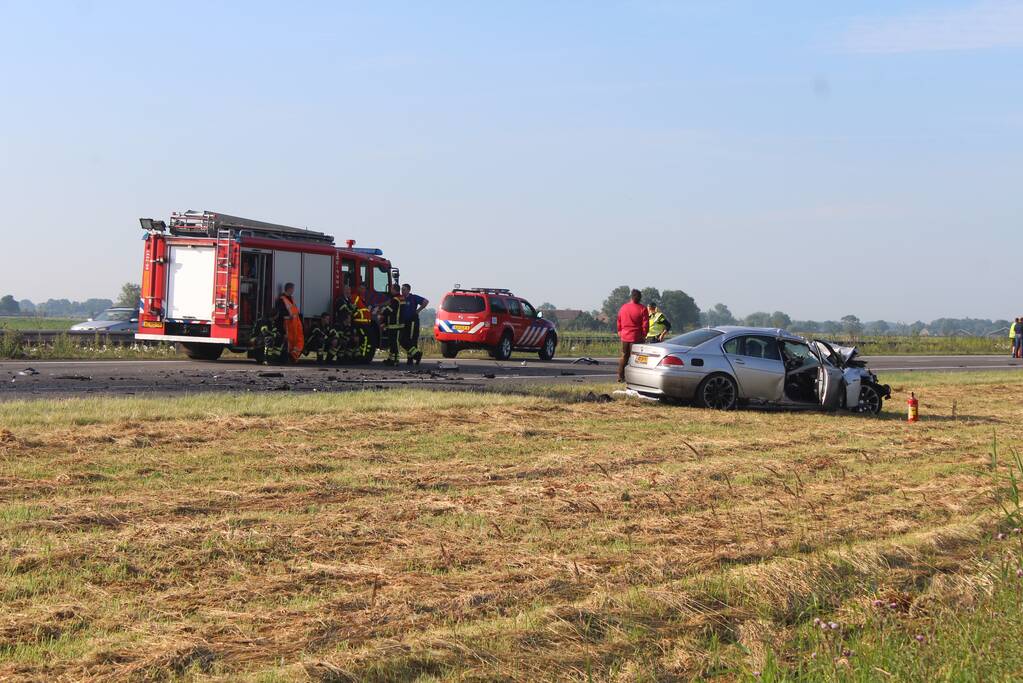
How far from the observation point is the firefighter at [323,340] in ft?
88.6

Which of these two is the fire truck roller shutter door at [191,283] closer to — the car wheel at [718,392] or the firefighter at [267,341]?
the firefighter at [267,341]

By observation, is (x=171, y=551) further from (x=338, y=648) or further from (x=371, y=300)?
(x=371, y=300)

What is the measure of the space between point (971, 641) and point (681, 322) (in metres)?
112

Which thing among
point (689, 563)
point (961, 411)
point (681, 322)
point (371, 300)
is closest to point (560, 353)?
point (371, 300)

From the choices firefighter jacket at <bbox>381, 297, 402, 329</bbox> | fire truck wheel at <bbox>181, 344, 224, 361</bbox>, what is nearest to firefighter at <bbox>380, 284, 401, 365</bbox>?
firefighter jacket at <bbox>381, 297, 402, 329</bbox>

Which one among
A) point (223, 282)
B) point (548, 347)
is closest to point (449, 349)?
point (548, 347)

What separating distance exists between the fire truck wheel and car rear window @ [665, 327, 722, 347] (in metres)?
12.9

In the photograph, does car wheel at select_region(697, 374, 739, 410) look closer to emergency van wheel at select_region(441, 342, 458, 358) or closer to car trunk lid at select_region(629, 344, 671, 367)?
car trunk lid at select_region(629, 344, 671, 367)

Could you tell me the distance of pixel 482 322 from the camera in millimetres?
32156

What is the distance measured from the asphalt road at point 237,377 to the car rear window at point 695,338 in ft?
12.4

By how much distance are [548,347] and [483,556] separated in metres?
27.2

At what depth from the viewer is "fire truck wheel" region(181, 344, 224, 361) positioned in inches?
1080

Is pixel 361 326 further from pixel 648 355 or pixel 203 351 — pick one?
pixel 648 355

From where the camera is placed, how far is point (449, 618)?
241 inches
